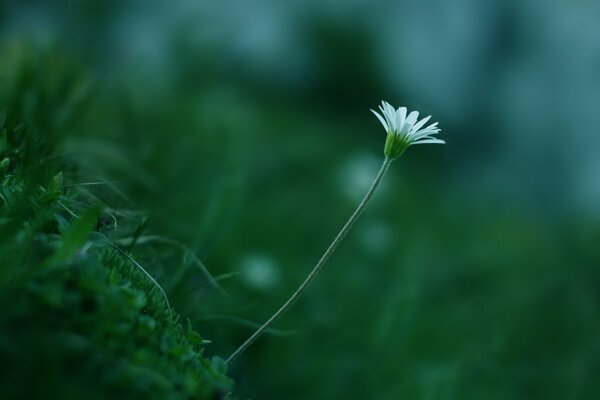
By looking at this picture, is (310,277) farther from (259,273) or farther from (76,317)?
(259,273)

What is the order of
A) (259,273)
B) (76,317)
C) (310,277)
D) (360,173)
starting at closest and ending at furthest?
(76,317) → (310,277) → (259,273) → (360,173)

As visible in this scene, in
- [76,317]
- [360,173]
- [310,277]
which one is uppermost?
[360,173]

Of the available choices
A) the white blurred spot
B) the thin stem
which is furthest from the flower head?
the white blurred spot

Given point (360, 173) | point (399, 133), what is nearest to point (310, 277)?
point (399, 133)

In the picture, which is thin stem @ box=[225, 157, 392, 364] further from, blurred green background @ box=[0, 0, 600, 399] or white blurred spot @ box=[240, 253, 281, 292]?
white blurred spot @ box=[240, 253, 281, 292]

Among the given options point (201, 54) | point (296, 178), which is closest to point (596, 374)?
point (296, 178)

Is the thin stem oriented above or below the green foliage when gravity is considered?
above
